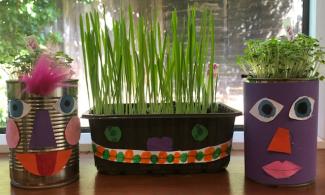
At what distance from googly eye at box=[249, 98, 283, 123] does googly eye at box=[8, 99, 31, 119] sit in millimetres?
424

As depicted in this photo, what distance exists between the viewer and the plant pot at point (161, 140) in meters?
0.75

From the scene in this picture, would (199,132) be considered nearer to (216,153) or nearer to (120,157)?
(216,153)

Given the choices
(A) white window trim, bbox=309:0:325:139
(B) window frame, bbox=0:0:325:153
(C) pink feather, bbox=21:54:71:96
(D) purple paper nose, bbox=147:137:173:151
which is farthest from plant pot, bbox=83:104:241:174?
(A) white window trim, bbox=309:0:325:139

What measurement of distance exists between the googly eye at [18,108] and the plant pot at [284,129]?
1.38ft

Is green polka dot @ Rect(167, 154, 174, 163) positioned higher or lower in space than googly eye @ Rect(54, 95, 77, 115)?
lower

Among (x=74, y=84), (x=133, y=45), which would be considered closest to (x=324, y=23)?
(x=133, y=45)

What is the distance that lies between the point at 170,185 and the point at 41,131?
27 centimetres

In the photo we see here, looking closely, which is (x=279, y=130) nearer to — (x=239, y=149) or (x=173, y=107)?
(x=173, y=107)

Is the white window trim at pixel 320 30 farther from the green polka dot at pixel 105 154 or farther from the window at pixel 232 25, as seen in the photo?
the green polka dot at pixel 105 154

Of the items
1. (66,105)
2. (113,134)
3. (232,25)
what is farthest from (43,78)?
(232,25)

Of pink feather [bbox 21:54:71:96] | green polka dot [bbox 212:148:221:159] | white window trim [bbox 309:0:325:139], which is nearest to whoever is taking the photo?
pink feather [bbox 21:54:71:96]

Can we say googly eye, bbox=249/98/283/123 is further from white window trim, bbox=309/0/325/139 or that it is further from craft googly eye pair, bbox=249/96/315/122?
white window trim, bbox=309/0/325/139

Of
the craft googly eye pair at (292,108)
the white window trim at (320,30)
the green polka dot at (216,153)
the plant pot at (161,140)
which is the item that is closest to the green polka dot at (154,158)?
the plant pot at (161,140)

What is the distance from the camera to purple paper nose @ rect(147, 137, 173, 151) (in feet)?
2.48
